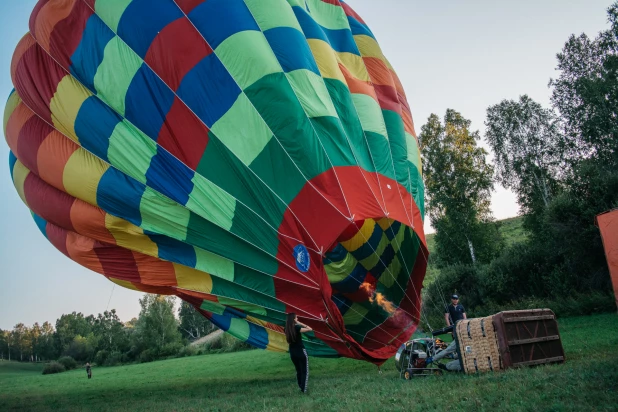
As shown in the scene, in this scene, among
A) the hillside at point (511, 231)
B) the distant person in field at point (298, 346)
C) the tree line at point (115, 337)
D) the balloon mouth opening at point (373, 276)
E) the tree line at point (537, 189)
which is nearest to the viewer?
the distant person in field at point (298, 346)

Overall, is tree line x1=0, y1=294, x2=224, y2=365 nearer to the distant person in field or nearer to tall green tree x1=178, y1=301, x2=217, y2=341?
tall green tree x1=178, y1=301, x2=217, y2=341

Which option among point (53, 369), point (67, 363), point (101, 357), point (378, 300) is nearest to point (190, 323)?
point (101, 357)

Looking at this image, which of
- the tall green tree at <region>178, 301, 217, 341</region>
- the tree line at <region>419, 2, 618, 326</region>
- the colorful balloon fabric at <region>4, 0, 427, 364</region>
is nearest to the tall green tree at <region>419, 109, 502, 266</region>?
the tree line at <region>419, 2, 618, 326</region>

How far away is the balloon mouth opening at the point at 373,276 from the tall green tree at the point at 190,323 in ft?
246

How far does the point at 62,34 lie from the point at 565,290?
17256mm

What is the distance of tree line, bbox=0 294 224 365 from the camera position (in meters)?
45.2

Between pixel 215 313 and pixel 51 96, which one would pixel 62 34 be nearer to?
pixel 51 96

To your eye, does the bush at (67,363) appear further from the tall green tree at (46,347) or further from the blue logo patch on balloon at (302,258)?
the blue logo patch on balloon at (302,258)

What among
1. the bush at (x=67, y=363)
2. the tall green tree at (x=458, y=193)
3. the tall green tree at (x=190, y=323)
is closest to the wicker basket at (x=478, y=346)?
the tall green tree at (x=458, y=193)

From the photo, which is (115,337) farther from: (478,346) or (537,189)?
(478,346)

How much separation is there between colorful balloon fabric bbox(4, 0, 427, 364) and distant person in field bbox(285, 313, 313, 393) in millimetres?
262

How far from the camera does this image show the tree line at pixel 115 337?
4525cm

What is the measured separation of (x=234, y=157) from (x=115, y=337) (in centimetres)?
5587

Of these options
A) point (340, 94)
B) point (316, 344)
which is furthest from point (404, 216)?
point (316, 344)
